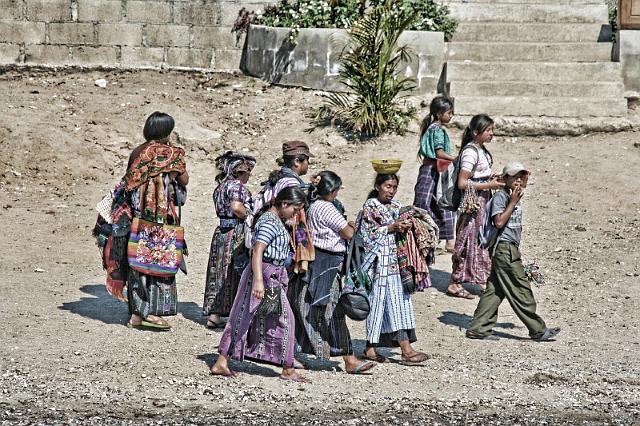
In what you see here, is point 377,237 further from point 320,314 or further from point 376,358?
point 376,358

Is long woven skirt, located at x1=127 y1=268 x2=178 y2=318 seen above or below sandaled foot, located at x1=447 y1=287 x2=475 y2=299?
above

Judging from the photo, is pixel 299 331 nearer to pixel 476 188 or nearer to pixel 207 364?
pixel 207 364

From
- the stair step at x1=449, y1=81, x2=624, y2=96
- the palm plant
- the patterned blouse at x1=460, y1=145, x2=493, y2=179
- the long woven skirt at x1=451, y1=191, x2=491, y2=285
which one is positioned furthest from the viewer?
the stair step at x1=449, y1=81, x2=624, y2=96

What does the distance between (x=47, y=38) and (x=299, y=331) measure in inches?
427

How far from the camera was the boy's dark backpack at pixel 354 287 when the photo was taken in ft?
26.5

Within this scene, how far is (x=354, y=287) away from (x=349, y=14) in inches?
358

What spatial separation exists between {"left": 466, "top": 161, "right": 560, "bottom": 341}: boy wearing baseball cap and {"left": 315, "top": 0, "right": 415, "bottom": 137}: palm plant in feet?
20.0

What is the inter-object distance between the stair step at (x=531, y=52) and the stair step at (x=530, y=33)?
29cm

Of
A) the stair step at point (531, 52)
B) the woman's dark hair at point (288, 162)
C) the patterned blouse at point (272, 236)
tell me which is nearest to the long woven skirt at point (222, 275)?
the woman's dark hair at point (288, 162)

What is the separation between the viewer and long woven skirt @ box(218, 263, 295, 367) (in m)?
7.88

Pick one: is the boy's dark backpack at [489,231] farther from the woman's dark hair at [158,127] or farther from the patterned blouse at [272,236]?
the woman's dark hair at [158,127]

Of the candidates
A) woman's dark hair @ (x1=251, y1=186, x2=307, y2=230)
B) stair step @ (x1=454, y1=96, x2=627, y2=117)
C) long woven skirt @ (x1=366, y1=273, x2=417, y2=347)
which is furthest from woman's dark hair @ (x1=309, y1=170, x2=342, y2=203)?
stair step @ (x1=454, y1=96, x2=627, y2=117)

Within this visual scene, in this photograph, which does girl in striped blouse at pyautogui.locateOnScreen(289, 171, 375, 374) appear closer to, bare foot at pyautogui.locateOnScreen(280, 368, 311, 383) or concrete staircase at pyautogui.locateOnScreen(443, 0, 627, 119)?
bare foot at pyautogui.locateOnScreen(280, 368, 311, 383)

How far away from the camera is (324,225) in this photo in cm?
811
